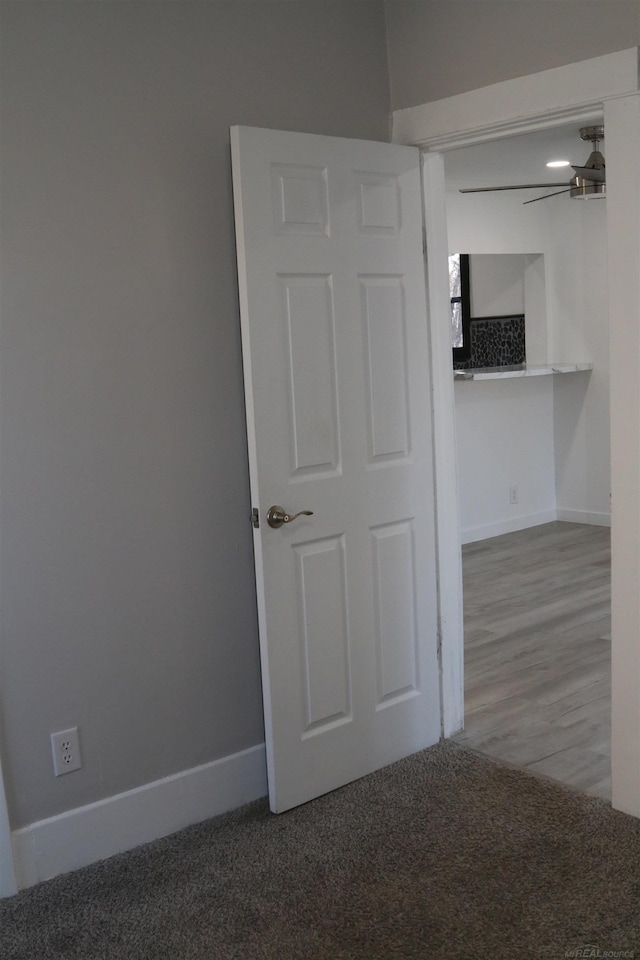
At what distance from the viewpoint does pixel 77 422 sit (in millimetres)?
2459

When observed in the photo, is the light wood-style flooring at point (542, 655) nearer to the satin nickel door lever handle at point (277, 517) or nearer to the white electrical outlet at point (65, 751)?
the satin nickel door lever handle at point (277, 517)

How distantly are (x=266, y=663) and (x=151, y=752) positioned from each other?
0.43 meters

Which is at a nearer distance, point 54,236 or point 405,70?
point 54,236

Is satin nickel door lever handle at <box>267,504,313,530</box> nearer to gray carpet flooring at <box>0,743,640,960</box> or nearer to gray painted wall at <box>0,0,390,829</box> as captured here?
gray painted wall at <box>0,0,390,829</box>

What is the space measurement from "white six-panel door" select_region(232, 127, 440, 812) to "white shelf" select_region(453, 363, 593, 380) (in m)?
2.83

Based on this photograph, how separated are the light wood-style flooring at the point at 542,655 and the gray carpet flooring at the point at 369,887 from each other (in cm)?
29

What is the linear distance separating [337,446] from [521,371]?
363 centimetres

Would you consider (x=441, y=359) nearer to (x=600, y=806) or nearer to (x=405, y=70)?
(x=405, y=70)

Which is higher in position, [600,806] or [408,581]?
[408,581]

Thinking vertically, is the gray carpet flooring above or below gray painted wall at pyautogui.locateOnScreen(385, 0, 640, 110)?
below

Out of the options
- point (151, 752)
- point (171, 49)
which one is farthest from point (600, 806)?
point (171, 49)

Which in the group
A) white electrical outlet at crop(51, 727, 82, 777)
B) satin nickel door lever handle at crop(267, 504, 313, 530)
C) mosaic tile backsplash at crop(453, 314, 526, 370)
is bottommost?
white electrical outlet at crop(51, 727, 82, 777)

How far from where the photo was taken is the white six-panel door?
2.64 m

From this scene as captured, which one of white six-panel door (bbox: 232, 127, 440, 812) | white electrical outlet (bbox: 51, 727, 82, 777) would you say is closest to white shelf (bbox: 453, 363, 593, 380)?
white six-panel door (bbox: 232, 127, 440, 812)
